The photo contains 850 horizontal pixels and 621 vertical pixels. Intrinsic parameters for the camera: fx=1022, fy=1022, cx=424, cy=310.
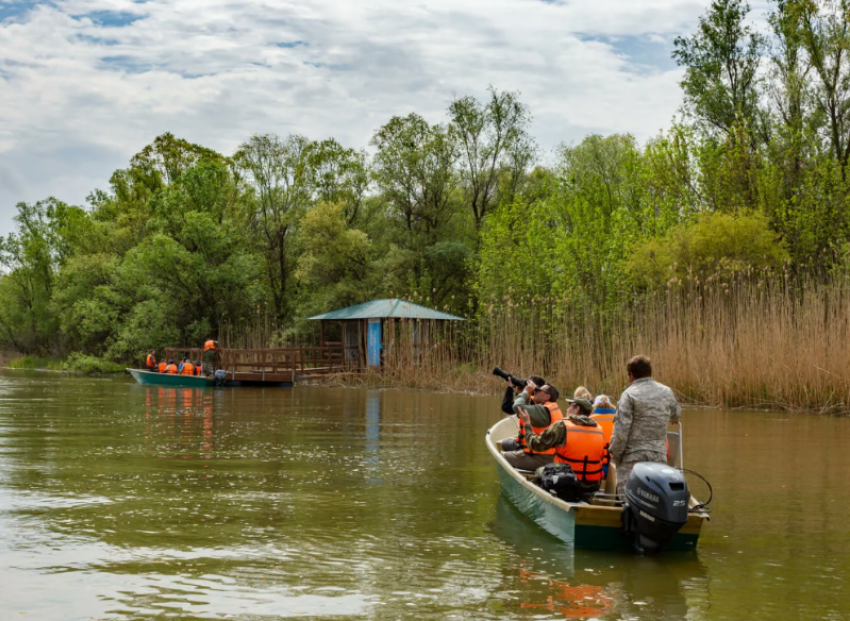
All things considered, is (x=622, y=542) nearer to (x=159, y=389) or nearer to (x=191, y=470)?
(x=191, y=470)

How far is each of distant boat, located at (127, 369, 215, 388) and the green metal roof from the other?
19.3 ft

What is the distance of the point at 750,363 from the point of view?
74.7 feet

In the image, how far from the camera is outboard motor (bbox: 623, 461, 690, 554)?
8070mm

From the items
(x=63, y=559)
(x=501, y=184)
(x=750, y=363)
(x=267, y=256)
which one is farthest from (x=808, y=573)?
(x=267, y=256)

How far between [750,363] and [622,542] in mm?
15023

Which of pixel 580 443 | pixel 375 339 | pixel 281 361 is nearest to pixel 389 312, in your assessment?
pixel 375 339

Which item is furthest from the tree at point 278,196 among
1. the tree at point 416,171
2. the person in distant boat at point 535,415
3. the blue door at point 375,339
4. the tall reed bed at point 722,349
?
the person in distant boat at point 535,415

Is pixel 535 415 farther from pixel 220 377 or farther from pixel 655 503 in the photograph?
pixel 220 377

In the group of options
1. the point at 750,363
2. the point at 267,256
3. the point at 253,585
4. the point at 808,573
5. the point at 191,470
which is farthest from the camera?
the point at 267,256

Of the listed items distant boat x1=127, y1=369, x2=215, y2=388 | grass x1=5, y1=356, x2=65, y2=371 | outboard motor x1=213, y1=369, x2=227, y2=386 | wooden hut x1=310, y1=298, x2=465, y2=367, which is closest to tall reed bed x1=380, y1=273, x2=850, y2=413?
wooden hut x1=310, y1=298, x2=465, y2=367

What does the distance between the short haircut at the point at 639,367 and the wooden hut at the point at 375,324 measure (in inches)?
1097

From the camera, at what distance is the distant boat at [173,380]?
36.0 m

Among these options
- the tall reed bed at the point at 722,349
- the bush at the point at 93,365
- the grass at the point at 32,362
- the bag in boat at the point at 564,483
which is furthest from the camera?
the grass at the point at 32,362

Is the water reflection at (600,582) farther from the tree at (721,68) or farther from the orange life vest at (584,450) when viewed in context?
the tree at (721,68)
